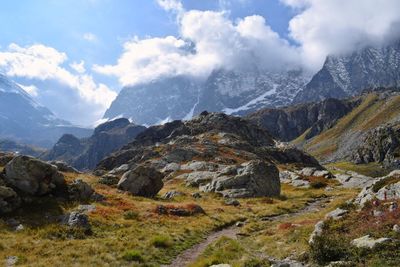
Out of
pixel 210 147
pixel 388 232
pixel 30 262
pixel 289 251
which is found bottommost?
pixel 30 262

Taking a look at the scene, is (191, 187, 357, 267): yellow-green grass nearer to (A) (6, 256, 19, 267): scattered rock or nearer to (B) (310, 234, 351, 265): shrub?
(B) (310, 234, 351, 265): shrub

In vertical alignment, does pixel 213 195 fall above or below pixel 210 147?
below

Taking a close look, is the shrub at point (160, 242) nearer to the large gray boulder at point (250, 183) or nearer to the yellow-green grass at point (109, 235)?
the yellow-green grass at point (109, 235)

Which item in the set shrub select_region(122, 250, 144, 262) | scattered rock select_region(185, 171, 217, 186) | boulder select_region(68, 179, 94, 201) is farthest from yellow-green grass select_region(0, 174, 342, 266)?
scattered rock select_region(185, 171, 217, 186)

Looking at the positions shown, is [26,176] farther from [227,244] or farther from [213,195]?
[213,195]

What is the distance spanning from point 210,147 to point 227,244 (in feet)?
352

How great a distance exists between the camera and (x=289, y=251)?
25375mm

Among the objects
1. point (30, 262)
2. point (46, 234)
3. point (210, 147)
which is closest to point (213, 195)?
point (46, 234)

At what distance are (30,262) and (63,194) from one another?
1729 centimetres

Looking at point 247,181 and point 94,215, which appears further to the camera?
point 247,181

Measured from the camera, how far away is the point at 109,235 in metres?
31.4

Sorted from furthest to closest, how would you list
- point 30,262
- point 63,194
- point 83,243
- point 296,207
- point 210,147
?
point 210,147, point 296,207, point 63,194, point 83,243, point 30,262

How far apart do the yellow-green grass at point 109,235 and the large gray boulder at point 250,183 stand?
73.5 feet

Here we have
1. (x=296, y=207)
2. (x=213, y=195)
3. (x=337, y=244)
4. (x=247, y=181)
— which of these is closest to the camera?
(x=337, y=244)
